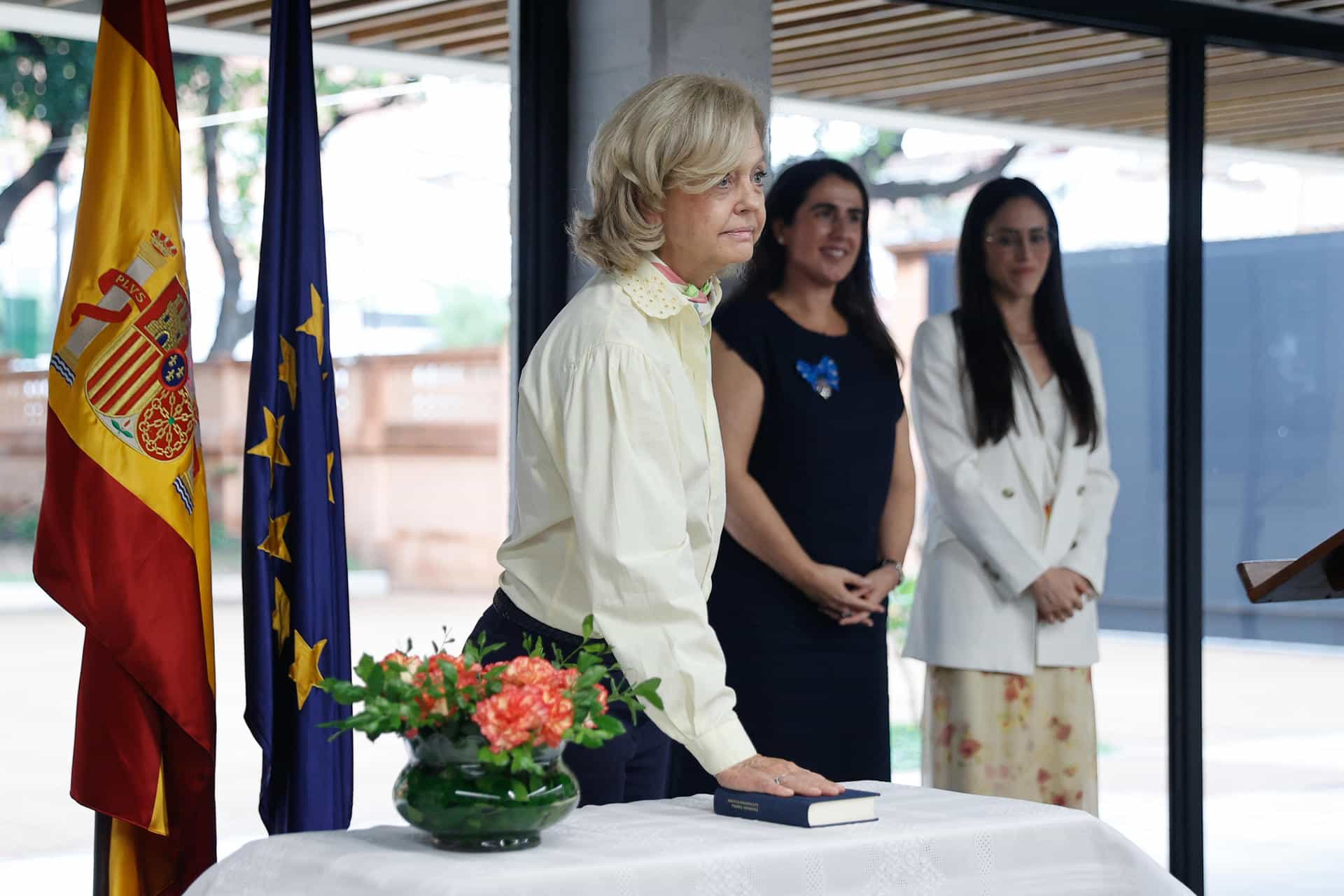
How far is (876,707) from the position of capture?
3.59 meters

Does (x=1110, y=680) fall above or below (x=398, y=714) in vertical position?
below

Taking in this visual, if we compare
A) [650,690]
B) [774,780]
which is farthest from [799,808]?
[650,690]

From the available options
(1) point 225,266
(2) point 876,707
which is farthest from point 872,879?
(1) point 225,266

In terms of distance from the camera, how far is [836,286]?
12.3ft

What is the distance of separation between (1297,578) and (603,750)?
889mm

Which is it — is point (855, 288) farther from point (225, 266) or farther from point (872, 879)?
point (872, 879)

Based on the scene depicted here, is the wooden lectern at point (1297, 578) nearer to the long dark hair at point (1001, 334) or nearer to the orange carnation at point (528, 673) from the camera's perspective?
the orange carnation at point (528, 673)

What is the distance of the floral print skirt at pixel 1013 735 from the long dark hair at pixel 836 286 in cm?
75

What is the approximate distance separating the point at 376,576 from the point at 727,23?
137cm

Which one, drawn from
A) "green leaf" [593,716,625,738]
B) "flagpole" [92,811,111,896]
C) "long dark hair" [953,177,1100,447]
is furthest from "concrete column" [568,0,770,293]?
"green leaf" [593,716,625,738]

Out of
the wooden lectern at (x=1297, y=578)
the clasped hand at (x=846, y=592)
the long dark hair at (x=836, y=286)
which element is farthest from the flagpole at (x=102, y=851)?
the wooden lectern at (x=1297, y=578)

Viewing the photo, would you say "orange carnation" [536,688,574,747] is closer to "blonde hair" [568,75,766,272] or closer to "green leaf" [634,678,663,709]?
"green leaf" [634,678,663,709]

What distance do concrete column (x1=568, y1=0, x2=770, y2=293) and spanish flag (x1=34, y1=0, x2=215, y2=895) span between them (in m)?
0.99

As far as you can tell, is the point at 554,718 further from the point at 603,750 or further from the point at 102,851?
the point at 102,851
